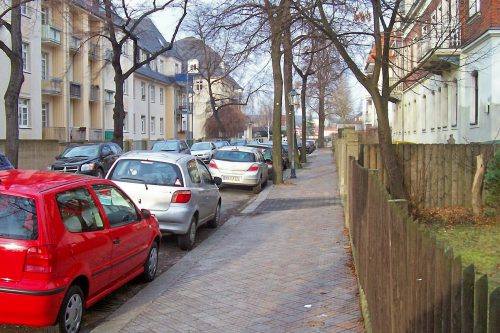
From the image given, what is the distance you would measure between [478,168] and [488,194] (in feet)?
1.83

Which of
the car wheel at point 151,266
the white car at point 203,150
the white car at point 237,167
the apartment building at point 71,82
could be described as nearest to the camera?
the car wheel at point 151,266

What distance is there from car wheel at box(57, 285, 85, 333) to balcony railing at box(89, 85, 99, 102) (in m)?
39.5

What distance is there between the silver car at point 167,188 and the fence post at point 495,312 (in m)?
7.38

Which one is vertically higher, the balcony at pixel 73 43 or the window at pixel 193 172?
the balcony at pixel 73 43

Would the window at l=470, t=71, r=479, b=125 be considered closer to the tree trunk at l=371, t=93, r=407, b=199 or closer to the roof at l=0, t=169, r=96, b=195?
the tree trunk at l=371, t=93, r=407, b=199

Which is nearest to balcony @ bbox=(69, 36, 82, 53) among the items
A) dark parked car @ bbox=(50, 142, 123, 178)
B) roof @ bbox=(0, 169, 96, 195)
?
dark parked car @ bbox=(50, 142, 123, 178)

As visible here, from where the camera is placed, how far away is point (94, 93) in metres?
43.0

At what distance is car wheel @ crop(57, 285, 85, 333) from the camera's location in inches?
187

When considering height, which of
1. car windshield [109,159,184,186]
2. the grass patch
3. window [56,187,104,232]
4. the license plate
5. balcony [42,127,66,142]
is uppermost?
balcony [42,127,66,142]

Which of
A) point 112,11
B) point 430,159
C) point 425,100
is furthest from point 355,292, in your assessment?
point 425,100

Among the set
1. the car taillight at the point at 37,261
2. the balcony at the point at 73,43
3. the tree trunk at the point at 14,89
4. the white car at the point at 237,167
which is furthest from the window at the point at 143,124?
the car taillight at the point at 37,261

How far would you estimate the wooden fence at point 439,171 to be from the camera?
A: 11.5m

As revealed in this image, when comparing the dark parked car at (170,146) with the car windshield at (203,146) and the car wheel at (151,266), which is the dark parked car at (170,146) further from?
the car wheel at (151,266)

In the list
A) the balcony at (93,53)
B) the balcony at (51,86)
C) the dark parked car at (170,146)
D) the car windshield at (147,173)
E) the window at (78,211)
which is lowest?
the window at (78,211)
